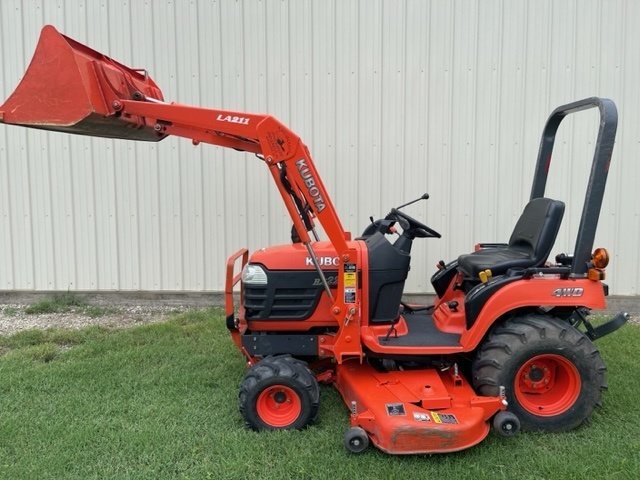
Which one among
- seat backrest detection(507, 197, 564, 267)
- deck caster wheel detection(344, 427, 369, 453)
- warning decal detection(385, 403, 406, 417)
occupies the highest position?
seat backrest detection(507, 197, 564, 267)

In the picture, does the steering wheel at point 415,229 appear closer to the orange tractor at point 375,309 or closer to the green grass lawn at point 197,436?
the orange tractor at point 375,309

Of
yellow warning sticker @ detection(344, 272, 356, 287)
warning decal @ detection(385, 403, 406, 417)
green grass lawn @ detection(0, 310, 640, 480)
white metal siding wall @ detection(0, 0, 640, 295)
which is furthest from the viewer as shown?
white metal siding wall @ detection(0, 0, 640, 295)

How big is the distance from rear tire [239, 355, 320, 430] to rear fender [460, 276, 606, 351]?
3.69 ft

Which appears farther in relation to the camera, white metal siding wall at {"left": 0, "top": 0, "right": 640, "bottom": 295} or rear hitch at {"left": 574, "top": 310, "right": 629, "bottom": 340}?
white metal siding wall at {"left": 0, "top": 0, "right": 640, "bottom": 295}

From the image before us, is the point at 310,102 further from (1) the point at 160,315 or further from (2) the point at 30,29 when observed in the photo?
(2) the point at 30,29

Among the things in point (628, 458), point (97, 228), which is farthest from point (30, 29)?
point (628, 458)

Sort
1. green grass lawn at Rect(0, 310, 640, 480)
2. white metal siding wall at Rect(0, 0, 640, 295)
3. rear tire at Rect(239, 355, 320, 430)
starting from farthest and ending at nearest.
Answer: white metal siding wall at Rect(0, 0, 640, 295), rear tire at Rect(239, 355, 320, 430), green grass lawn at Rect(0, 310, 640, 480)

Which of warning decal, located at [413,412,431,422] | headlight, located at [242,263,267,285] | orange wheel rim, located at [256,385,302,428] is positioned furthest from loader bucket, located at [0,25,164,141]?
warning decal, located at [413,412,431,422]

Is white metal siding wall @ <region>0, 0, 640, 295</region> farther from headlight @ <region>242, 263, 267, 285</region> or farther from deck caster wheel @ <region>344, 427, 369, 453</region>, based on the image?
deck caster wheel @ <region>344, 427, 369, 453</region>

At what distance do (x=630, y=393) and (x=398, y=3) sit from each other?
4557 millimetres

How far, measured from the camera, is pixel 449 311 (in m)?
3.66

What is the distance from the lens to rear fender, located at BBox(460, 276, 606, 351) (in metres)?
3.15

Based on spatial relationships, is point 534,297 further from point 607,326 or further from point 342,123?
point 342,123

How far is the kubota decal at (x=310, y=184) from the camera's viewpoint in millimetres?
3207
